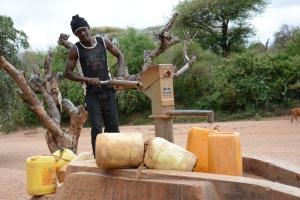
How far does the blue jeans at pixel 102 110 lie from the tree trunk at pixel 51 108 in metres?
5.67

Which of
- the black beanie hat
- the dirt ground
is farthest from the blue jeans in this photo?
the dirt ground

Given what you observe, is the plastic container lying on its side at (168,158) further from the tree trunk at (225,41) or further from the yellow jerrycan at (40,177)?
the tree trunk at (225,41)

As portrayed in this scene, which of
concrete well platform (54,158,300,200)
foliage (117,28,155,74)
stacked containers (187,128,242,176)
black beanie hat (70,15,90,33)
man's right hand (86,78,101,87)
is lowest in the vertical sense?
concrete well platform (54,158,300,200)

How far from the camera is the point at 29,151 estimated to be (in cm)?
1897

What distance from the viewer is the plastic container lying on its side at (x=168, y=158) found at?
2801mm

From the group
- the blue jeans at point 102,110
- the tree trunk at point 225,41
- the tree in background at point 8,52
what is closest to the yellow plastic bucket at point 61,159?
the blue jeans at point 102,110

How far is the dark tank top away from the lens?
448cm

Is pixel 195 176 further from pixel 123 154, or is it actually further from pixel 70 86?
pixel 70 86

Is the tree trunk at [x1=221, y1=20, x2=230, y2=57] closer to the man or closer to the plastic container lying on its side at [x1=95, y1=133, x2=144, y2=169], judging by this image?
the man

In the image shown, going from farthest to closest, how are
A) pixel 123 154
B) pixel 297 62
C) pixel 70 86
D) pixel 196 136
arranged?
pixel 70 86 → pixel 297 62 → pixel 196 136 → pixel 123 154

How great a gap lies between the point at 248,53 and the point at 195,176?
26.5 meters

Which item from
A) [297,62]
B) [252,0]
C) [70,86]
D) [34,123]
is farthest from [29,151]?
[252,0]

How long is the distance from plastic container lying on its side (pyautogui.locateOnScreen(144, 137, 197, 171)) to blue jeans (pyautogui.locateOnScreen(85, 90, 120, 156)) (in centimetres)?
153

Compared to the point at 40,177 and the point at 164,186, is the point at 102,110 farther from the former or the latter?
the point at 164,186
